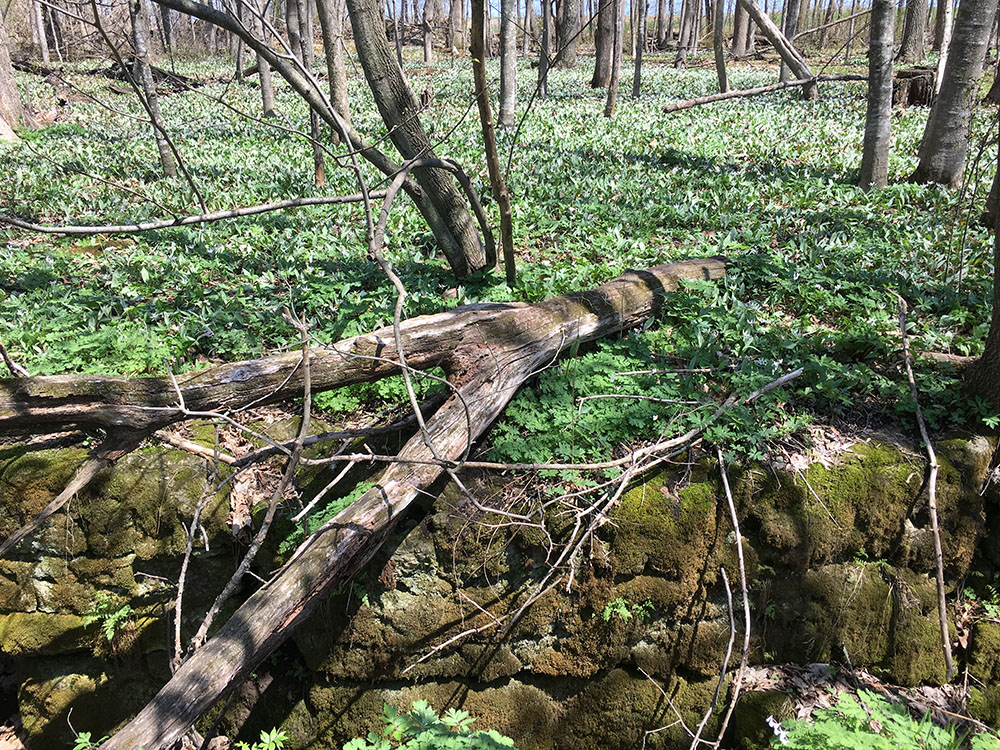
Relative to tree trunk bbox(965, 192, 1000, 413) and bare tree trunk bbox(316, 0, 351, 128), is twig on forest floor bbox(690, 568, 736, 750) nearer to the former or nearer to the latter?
tree trunk bbox(965, 192, 1000, 413)

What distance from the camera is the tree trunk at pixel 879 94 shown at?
7.08 meters

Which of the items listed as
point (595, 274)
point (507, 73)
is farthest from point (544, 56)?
Answer: point (507, 73)

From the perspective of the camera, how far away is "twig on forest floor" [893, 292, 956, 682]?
3395mm

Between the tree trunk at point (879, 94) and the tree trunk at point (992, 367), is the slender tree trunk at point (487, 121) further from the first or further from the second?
the tree trunk at point (879, 94)

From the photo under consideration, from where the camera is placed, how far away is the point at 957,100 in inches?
283

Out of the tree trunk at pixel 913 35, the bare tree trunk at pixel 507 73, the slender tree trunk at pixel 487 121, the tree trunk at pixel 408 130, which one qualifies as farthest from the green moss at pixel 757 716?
the tree trunk at pixel 913 35

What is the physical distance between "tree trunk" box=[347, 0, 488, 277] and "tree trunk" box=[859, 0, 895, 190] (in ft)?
16.8

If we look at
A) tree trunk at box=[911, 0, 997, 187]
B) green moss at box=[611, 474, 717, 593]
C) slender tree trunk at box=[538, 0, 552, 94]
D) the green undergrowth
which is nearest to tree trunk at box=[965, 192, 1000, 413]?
the green undergrowth

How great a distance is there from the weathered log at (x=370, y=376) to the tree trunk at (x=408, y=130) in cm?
137

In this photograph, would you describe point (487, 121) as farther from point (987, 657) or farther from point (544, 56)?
point (987, 657)

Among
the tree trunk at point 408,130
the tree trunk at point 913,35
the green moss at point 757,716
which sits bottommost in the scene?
the green moss at point 757,716

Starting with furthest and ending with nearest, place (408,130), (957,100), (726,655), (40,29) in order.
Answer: (40,29)
(957,100)
(408,130)
(726,655)

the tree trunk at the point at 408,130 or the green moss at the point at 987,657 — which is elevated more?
the tree trunk at the point at 408,130

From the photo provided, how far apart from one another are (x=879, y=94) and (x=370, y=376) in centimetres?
696
